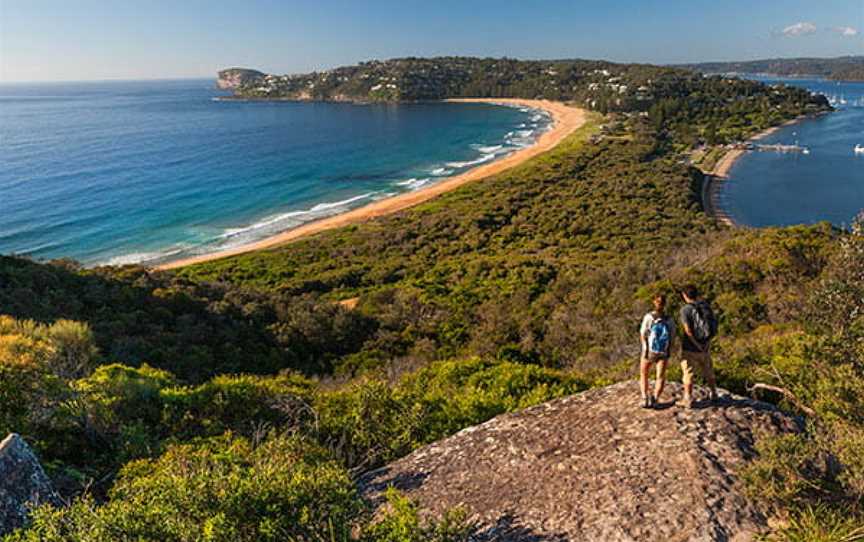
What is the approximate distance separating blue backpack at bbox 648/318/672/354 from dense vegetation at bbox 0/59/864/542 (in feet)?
5.71

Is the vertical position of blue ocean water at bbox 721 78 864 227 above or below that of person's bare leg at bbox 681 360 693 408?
below

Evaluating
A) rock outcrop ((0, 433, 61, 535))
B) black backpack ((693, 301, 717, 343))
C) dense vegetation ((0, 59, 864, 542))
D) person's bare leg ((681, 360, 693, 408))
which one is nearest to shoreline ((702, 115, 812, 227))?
dense vegetation ((0, 59, 864, 542))

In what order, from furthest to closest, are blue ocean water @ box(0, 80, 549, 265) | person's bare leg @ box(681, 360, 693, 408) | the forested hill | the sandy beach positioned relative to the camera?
1. the forested hill
2. blue ocean water @ box(0, 80, 549, 265)
3. the sandy beach
4. person's bare leg @ box(681, 360, 693, 408)

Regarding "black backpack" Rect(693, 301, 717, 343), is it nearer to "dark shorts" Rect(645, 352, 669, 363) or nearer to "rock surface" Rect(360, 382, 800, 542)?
"dark shorts" Rect(645, 352, 669, 363)

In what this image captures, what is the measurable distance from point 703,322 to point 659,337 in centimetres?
60

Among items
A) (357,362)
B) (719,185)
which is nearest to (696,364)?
(357,362)

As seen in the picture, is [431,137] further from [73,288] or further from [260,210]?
[73,288]

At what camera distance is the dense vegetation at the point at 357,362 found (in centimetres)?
479

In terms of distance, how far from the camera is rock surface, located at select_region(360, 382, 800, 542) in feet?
17.5

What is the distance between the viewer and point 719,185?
61.9m

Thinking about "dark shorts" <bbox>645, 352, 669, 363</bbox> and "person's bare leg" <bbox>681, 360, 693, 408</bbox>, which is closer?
"person's bare leg" <bbox>681, 360, 693, 408</bbox>

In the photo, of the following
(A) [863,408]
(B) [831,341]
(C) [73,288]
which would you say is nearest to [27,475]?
(A) [863,408]

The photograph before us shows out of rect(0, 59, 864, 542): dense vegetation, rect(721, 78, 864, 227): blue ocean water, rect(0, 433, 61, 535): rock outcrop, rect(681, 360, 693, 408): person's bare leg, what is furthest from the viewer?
rect(721, 78, 864, 227): blue ocean water

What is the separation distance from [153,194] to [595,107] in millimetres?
112348
